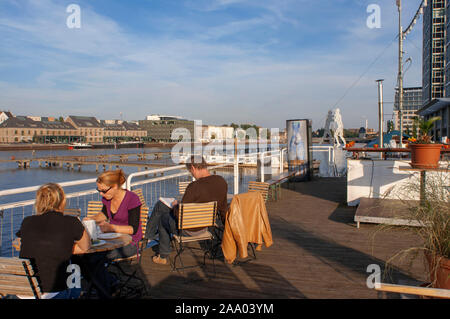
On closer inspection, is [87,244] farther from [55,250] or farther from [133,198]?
[133,198]

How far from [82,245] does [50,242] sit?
27 cm

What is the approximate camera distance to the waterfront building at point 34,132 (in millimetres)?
111000

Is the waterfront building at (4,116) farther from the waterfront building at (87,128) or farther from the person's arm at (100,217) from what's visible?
the person's arm at (100,217)

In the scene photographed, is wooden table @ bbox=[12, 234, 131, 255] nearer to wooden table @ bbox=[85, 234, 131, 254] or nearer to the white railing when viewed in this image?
wooden table @ bbox=[85, 234, 131, 254]

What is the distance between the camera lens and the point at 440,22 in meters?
66.6

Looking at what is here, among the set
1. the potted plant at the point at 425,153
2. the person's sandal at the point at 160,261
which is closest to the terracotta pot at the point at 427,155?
the potted plant at the point at 425,153

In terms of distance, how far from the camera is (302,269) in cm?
425

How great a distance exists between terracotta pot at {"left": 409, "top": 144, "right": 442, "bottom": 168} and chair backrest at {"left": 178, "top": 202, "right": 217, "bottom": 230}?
356cm

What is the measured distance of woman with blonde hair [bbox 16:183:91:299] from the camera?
263cm

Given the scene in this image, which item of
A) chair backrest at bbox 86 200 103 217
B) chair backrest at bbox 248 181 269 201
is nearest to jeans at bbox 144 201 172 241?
chair backrest at bbox 86 200 103 217

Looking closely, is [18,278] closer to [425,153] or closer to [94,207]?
[94,207]

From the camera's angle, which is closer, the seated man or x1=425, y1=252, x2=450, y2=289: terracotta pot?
x1=425, y1=252, x2=450, y2=289: terracotta pot
